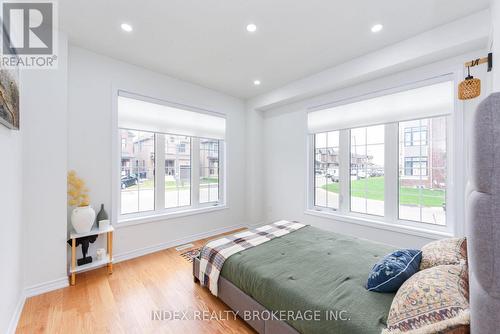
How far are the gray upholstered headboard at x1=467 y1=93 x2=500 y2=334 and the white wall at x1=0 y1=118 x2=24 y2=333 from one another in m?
2.57

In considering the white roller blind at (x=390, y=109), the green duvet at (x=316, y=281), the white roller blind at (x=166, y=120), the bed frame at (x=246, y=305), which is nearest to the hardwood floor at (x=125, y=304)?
the bed frame at (x=246, y=305)

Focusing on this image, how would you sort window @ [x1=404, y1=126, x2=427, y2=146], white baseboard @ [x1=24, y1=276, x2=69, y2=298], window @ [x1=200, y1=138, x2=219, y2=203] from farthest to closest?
window @ [x1=200, y1=138, x2=219, y2=203] → window @ [x1=404, y1=126, x2=427, y2=146] → white baseboard @ [x1=24, y1=276, x2=69, y2=298]

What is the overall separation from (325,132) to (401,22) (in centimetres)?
170

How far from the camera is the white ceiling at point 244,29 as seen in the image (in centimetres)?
195

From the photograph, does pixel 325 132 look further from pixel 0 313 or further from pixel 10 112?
pixel 0 313

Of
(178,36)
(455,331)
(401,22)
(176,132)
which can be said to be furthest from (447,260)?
(176,132)

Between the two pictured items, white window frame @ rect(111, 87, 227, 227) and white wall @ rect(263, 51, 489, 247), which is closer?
white wall @ rect(263, 51, 489, 247)

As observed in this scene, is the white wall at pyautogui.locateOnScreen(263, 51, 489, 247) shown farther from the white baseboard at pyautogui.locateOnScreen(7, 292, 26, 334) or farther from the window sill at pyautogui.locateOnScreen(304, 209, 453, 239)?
the white baseboard at pyautogui.locateOnScreen(7, 292, 26, 334)

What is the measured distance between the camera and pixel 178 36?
239 cm

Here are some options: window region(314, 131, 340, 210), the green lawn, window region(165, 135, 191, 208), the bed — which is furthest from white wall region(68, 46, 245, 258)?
the green lawn

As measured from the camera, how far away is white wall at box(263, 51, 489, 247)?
8.82 ft

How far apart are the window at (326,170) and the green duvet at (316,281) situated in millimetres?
1276

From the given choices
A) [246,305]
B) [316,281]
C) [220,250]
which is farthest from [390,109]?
[246,305]

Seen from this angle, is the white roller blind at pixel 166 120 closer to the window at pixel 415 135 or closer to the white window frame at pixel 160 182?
the white window frame at pixel 160 182
